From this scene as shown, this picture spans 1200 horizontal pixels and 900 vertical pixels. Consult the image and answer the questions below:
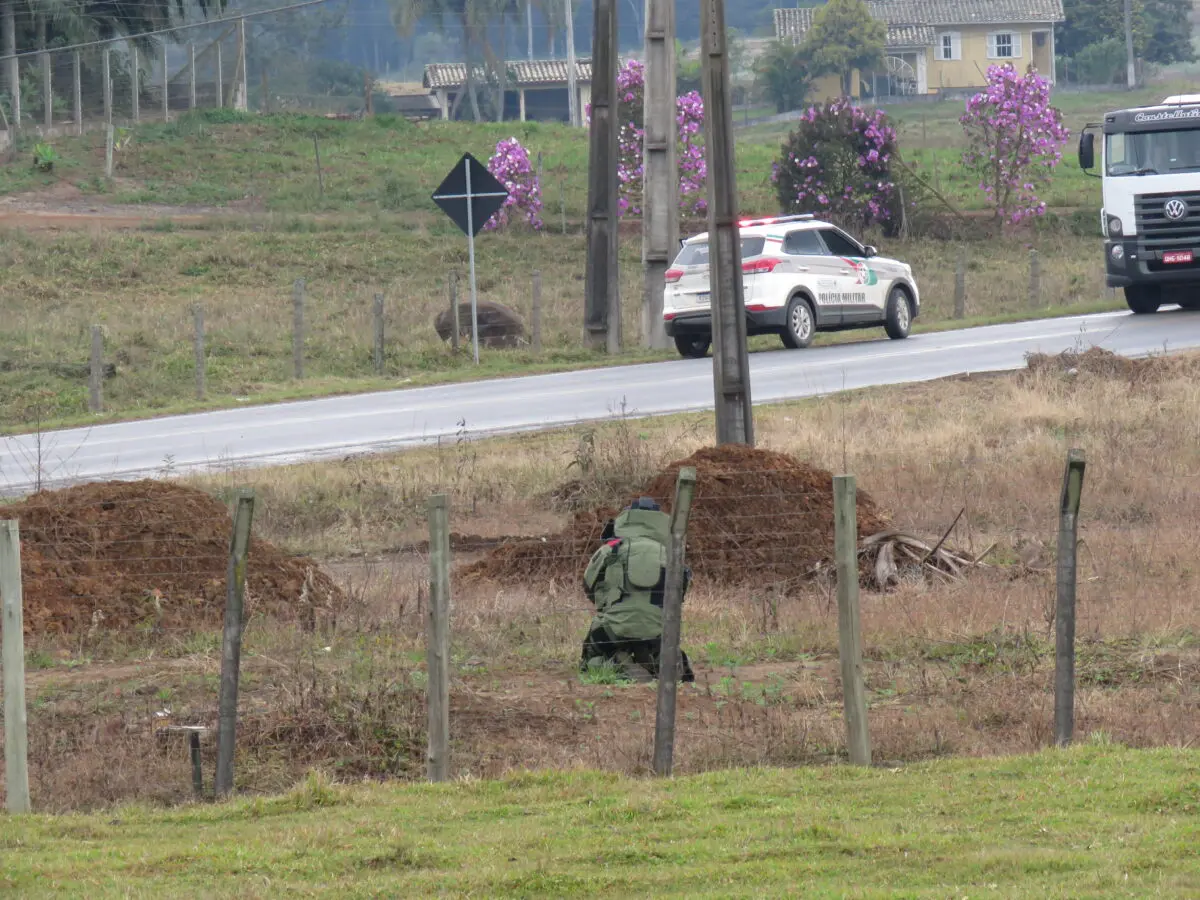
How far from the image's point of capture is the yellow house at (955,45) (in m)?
102

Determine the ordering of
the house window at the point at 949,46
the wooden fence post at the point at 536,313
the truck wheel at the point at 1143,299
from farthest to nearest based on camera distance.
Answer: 1. the house window at the point at 949,46
2. the truck wheel at the point at 1143,299
3. the wooden fence post at the point at 536,313

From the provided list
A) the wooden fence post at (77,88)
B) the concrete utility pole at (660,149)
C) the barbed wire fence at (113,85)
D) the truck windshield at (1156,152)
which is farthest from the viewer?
the wooden fence post at (77,88)

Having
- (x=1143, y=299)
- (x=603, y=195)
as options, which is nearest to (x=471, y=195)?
(x=603, y=195)

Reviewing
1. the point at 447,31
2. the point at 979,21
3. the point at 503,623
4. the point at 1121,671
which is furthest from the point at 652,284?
the point at 447,31

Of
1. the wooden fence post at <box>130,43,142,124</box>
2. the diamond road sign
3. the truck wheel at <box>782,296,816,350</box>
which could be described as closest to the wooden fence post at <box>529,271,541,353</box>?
the diamond road sign

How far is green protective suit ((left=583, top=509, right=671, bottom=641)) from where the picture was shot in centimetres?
927

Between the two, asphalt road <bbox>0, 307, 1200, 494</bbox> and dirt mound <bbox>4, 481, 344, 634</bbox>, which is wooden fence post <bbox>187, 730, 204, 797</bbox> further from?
asphalt road <bbox>0, 307, 1200, 494</bbox>

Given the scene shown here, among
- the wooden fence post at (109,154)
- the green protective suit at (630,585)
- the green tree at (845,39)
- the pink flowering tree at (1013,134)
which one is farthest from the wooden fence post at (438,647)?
the green tree at (845,39)

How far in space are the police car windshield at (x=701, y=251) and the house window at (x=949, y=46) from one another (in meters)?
81.6

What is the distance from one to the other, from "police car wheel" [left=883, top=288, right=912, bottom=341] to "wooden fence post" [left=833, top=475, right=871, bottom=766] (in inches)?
785

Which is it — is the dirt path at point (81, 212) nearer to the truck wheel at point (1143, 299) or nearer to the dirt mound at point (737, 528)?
the truck wheel at point (1143, 299)

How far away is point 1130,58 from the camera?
93.1 metres

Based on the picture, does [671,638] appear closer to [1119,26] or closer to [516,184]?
[516,184]

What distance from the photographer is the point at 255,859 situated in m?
6.20
